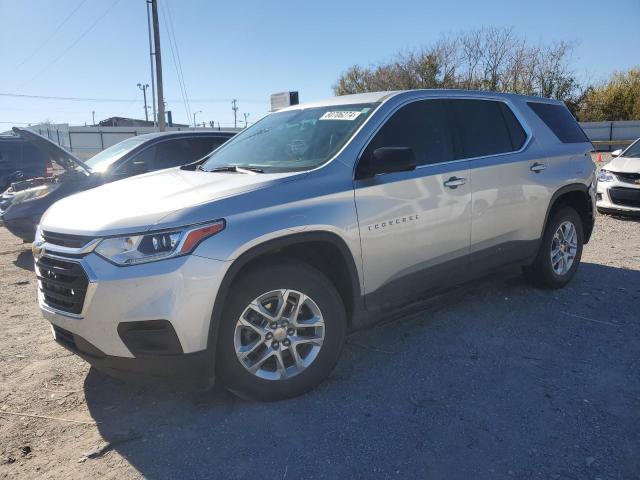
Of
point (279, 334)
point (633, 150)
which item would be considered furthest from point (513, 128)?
point (633, 150)

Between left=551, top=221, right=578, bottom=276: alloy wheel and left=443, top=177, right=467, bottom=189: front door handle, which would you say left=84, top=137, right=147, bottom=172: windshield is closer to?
left=443, top=177, right=467, bottom=189: front door handle

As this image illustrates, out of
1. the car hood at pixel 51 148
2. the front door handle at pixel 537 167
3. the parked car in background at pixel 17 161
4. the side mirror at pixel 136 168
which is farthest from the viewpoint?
the parked car in background at pixel 17 161

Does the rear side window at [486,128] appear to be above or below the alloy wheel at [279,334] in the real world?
above

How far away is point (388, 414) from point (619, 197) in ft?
25.8

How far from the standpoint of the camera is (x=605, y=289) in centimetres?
520

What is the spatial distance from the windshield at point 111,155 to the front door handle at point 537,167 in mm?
5287

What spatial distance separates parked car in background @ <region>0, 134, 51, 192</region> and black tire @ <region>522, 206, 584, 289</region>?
11.4m

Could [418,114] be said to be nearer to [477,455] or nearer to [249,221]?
[249,221]

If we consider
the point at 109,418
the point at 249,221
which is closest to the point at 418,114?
the point at 249,221

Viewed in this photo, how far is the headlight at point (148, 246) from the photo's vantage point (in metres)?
2.64

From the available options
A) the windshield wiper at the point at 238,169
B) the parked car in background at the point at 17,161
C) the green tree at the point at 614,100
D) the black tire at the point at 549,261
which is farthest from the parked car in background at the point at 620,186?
the green tree at the point at 614,100

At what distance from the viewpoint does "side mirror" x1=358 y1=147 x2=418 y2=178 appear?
3.25 meters

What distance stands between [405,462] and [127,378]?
5.11 feet

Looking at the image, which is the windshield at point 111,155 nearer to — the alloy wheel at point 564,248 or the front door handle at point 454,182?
the front door handle at point 454,182
